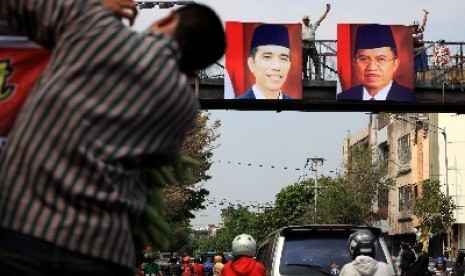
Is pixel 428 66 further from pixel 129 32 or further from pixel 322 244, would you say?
pixel 129 32

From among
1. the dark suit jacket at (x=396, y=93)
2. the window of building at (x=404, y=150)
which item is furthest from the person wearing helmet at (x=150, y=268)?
the window of building at (x=404, y=150)

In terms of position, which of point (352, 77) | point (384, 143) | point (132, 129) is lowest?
point (132, 129)

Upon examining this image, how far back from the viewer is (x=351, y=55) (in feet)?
93.5

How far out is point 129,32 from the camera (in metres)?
2.87

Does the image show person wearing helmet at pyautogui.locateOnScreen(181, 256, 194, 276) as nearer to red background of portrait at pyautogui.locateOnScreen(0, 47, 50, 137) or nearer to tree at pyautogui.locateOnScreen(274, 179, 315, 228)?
red background of portrait at pyautogui.locateOnScreen(0, 47, 50, 137)

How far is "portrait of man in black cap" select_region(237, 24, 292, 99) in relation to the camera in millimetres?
28391

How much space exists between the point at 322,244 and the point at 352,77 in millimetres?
16322

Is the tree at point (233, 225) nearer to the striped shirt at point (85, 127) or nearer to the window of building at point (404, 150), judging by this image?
the window of building at point (404, 150)

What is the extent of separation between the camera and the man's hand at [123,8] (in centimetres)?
313

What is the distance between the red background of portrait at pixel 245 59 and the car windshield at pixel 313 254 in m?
15.7

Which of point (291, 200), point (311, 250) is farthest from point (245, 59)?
point (291, 200)

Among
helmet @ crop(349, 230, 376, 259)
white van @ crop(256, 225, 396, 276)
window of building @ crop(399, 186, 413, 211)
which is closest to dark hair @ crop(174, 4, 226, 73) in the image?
helmet @ crop(349, 230, 376, 259)

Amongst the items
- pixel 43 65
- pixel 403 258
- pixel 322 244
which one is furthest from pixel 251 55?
pixel 43 65

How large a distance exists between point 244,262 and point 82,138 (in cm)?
Answer: 809
